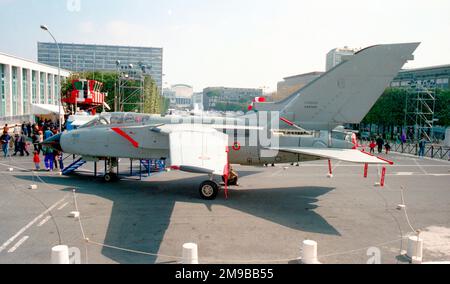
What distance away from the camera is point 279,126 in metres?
A: 14.5

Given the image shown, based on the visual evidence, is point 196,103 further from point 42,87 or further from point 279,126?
point 42,87

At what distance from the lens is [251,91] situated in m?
118

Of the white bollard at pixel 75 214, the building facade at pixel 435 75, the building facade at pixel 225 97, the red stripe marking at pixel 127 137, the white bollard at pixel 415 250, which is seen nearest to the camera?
the white bollard at pixel 415 250

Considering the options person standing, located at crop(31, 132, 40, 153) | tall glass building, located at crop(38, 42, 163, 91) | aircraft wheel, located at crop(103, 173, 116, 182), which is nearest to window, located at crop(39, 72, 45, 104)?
person standing, located at crop(31, 132, 40, 153)

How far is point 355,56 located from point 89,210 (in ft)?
39.6

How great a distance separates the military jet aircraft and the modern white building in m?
42.0

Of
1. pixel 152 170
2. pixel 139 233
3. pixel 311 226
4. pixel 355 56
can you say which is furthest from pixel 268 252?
pixel 152 170

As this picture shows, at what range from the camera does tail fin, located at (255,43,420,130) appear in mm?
13094

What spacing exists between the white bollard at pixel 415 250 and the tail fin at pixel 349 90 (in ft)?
23.5

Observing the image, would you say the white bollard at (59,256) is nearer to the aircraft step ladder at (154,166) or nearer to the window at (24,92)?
the aircraft step ladder at (154,166)

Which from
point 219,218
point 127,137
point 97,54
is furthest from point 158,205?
point 97,54

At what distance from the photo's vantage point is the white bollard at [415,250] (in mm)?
7543

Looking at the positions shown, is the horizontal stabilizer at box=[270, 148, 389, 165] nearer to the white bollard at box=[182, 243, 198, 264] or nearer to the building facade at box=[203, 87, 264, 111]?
the white bollard at box=[182, 243, 198, 264]

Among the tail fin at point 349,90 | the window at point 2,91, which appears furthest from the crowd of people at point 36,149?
the window at point 2,91
